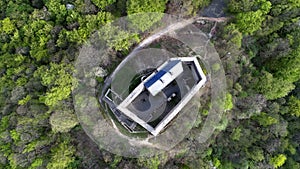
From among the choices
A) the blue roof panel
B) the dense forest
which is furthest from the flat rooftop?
the dense forest

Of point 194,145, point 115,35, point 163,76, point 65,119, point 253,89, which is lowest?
point 194,145

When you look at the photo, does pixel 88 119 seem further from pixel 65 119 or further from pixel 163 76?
pixel 163 76

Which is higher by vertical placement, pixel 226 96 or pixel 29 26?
pixel 29 26

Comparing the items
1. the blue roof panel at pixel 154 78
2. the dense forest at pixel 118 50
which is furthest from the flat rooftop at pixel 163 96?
the dense forest at pixel 118 50

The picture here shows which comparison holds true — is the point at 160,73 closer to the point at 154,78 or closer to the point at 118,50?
the point at 154,78

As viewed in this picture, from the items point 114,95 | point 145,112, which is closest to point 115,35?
point 114,95

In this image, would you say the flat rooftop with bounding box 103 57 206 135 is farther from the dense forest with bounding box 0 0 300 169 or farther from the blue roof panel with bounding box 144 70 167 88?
the dense forest with bounding box 0 0 300 169

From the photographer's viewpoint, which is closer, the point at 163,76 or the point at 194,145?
the point at 163,76

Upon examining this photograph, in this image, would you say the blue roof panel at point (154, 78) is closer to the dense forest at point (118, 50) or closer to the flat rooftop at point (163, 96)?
the flat rooftop at point (163, 96)

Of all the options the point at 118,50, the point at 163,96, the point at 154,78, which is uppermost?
the point at 118,50

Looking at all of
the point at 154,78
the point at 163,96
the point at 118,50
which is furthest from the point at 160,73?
the point at 118,50
